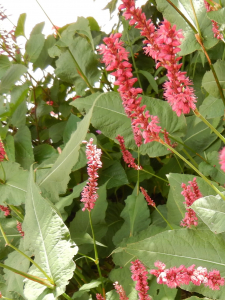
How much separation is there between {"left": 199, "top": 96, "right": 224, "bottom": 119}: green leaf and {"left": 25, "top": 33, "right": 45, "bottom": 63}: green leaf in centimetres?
41

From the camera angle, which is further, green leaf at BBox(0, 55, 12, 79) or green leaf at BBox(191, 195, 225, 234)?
green leaf at BBox(0, 55, 12, 79)

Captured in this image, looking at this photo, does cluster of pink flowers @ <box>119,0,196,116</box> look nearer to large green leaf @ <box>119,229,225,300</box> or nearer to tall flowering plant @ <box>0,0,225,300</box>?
tall flowering plant @ <box>0,0,225,300</box>

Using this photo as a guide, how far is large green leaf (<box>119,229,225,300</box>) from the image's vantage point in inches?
12.9

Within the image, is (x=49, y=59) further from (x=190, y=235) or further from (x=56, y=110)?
(x=190, y=235)

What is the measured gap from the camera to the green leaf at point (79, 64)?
1.96 feet

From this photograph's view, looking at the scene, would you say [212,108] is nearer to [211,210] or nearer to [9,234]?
[211,210]

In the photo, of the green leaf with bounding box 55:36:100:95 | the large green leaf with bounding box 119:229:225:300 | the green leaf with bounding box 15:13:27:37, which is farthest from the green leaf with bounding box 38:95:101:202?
the green leaf with bounding box 15:13:27:37

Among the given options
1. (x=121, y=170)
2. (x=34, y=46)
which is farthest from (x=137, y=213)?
(x=34, y=46)

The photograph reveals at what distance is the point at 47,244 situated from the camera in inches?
12.6

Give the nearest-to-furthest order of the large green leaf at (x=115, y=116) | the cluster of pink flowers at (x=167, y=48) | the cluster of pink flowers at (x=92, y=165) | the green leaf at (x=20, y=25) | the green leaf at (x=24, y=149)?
the cluster of pink flowers at (x=167, y=48)
the cluster of pink flowers at (x=92, y=165)
the large green leaf at (x=115, y=116)
the green leaf at (x=24, y=149)
the green leaf at (x=20, y=25)

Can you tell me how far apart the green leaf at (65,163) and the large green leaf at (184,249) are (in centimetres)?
11

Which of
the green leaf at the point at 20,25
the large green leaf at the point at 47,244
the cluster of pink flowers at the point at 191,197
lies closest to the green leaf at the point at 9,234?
the large green leaf at the point at 47,244

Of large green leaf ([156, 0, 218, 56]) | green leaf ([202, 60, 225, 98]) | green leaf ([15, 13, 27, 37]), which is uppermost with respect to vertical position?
green leaf ([15, 13, 27, 37])

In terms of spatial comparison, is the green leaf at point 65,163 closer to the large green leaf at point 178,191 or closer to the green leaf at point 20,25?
the large green leaf at point 178,191
